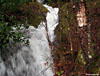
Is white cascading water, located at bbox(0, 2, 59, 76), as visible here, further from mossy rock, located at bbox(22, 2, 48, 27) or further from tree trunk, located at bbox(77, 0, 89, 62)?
tree trunk, located at bbox(77, 0, 89, 62)

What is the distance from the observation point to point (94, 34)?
127 inches

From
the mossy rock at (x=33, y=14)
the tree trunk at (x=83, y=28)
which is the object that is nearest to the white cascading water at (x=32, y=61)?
the mossy rock at (x=33, y=14)

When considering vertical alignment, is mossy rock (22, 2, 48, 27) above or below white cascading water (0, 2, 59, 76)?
above

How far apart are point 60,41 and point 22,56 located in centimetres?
123

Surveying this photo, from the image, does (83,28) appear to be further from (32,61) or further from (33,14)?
(33,14)

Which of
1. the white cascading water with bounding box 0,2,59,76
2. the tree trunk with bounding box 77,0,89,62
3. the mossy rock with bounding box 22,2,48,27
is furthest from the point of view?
the mossy rock with bounding box 22,2,48,27

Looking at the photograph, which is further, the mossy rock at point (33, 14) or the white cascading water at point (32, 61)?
the mossy rock at point (33, 14)

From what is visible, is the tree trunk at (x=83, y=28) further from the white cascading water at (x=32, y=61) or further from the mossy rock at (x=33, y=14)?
the mossy rock at (x=33, y=14)

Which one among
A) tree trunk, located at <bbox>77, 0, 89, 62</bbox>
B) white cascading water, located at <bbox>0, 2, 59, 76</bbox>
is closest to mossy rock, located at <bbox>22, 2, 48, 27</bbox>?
white cascading water, located at <bbox>0, 2, 59, 76</bbox>

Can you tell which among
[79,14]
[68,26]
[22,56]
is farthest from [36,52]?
[79,14]

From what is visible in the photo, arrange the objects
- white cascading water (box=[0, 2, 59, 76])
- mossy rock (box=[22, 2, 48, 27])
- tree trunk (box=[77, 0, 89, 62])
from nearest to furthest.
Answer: tree trunk (box=[77, 0, 89, 62])
white cascading water (box=[0, 2, 59, 76])
mossy rock (box=[22, 2, 48, 27])

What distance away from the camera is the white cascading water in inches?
152

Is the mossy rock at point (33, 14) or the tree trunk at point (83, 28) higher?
the mossy rock at point (33, 14)

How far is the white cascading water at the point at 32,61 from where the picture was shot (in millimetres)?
3849
